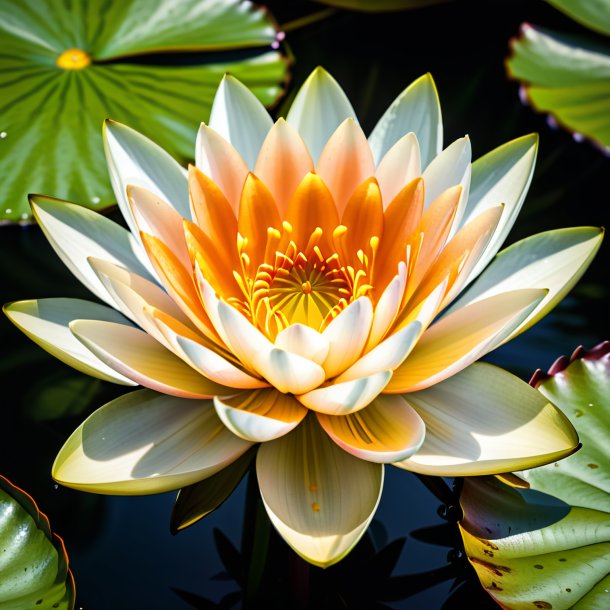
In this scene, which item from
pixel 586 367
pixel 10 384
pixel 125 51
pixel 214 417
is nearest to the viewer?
pixel 214 417

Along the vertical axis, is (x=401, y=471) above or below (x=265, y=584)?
above

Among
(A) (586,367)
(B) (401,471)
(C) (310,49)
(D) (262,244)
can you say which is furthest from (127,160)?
(C) (310,49)

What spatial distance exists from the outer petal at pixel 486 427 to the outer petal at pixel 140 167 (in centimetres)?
64

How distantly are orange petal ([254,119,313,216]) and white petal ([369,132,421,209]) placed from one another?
15 cm

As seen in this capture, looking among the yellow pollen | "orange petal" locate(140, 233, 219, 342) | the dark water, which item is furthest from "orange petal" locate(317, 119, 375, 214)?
the yellow pollen

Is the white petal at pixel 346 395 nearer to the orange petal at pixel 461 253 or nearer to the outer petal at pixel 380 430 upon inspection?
the outer petal at pixel 380 430

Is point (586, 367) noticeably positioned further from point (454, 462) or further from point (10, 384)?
point (10, 384)

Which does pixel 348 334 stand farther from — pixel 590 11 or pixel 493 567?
pixel 590 11

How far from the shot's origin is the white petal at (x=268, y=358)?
3.73 feet

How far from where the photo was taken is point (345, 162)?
1447mm

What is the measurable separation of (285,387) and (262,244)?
359 millimetres

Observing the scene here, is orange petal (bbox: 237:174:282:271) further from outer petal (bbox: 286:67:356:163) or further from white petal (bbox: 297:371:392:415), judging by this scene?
white petal (bbox: 297:371:392:415)

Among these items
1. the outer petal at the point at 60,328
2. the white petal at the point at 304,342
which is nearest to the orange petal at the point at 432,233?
the white petal at the point at 304,342

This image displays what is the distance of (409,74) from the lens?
257 cm
